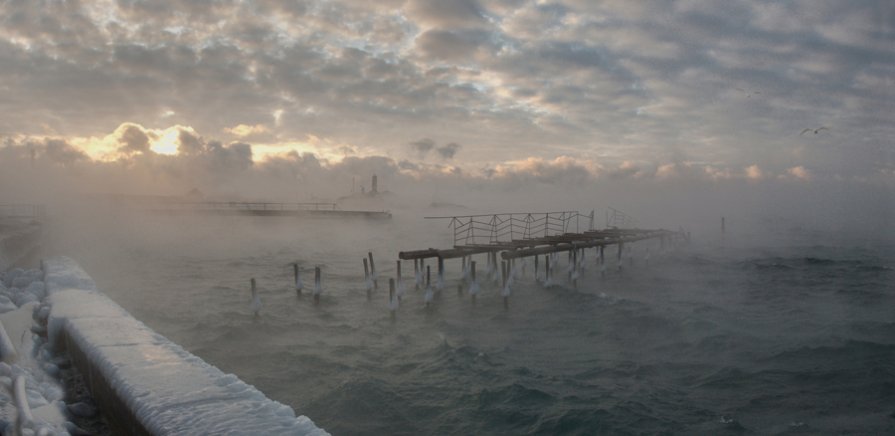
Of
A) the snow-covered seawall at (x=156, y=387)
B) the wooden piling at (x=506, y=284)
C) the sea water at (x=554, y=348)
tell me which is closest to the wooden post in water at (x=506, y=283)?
the wooden piling at (x=506, y=284)

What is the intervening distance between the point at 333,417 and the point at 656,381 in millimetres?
7448

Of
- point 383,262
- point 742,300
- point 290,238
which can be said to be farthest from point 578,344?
point 290,238

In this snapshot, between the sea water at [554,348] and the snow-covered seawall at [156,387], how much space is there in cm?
401

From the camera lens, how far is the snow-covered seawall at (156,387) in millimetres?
5219

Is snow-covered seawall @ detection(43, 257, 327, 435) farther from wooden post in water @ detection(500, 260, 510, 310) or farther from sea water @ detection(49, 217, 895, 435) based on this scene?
wooden post in water @ detection(500, 260, 510, 310)

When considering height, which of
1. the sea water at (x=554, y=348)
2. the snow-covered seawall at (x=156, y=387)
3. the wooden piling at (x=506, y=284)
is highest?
the snow-covered seawall at (x=156, y=387)

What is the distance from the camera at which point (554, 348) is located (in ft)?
51.8

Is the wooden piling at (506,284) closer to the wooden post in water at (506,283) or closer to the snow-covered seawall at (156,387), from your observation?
the wooden post in water at (506,283)

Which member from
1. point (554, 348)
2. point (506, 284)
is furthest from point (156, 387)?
point (506, 284)

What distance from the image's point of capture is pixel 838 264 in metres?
38.2

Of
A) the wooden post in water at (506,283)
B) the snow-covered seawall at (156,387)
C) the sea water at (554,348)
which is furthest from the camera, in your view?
the wooden post in water at (506,283)

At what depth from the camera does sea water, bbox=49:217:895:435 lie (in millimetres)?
10883

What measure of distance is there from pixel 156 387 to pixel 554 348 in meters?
11.8

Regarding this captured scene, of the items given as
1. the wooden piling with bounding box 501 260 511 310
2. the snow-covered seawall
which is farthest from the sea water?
the snow-covered seawall
